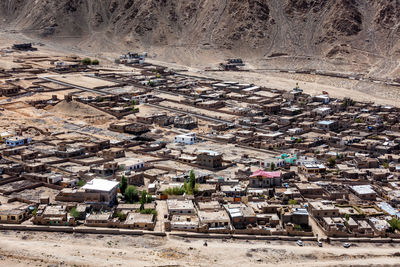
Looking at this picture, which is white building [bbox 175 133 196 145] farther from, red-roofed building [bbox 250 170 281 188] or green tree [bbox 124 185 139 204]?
green tree [bbox 124 185 139 204]

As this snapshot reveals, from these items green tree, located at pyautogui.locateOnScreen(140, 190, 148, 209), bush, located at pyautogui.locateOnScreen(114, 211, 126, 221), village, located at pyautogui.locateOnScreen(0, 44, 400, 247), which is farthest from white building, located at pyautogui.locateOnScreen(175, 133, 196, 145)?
bush, located at pyautogui.locateOnScreen(114, 211, 126, 221)

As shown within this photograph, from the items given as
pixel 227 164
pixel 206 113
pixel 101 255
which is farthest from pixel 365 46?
pixel 101 255

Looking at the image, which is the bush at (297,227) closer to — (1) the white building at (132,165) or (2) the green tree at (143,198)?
(2) the green tree at (143,198)

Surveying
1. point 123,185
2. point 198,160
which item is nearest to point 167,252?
point 123,185

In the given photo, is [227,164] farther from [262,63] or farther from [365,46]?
[365,46]

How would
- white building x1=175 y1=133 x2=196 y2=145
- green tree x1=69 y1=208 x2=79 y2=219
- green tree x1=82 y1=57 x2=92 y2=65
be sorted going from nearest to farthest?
green tree x1=69 y1=208 x2=79 y2=219, white building x1=175 y1=133 x2=196 y2=145, green tree x1=82 y1=57 x2=92 y2=65
